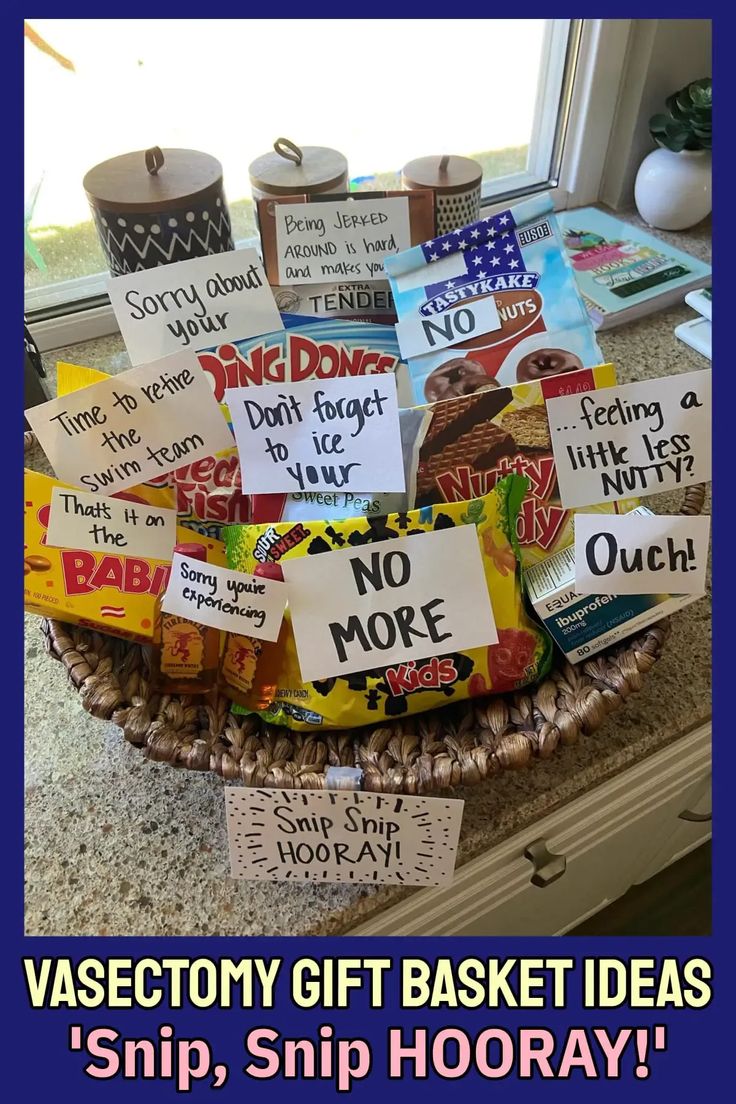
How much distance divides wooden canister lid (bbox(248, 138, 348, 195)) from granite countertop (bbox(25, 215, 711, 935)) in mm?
559

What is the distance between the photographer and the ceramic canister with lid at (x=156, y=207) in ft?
2.56

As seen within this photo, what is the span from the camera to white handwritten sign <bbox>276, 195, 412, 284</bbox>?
0.81m

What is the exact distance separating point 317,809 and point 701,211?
125 centimetres

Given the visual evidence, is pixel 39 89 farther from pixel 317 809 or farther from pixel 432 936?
pixel 432 936

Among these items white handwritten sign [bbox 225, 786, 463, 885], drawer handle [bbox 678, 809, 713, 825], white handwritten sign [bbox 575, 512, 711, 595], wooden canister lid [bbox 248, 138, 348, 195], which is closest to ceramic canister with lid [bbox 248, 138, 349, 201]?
wooden canister lid [bbox 248, 138, 348, 195]

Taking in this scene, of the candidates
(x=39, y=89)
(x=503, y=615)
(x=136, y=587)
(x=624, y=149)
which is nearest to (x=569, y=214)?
(x=624, y=149)

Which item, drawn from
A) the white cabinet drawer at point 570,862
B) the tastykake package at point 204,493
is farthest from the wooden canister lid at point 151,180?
the white cabinet drawer at point 570,862

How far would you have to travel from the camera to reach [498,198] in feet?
4.40

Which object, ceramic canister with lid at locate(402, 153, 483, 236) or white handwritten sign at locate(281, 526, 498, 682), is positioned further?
ceramic canister with lid at locate(402, 153, 483, 236)

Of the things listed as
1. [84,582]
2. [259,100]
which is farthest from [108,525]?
[259,100]

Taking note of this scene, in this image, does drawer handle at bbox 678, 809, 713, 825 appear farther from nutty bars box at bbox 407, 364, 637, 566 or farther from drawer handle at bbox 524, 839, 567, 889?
nutty bars box at bbox 407, 364, 637, 566

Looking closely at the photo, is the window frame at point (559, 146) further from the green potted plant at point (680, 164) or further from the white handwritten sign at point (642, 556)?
the white handwritten sign at point (642, 556)

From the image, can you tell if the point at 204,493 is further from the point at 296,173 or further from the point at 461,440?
the point at 296,173

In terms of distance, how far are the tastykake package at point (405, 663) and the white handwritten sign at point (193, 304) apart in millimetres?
239
